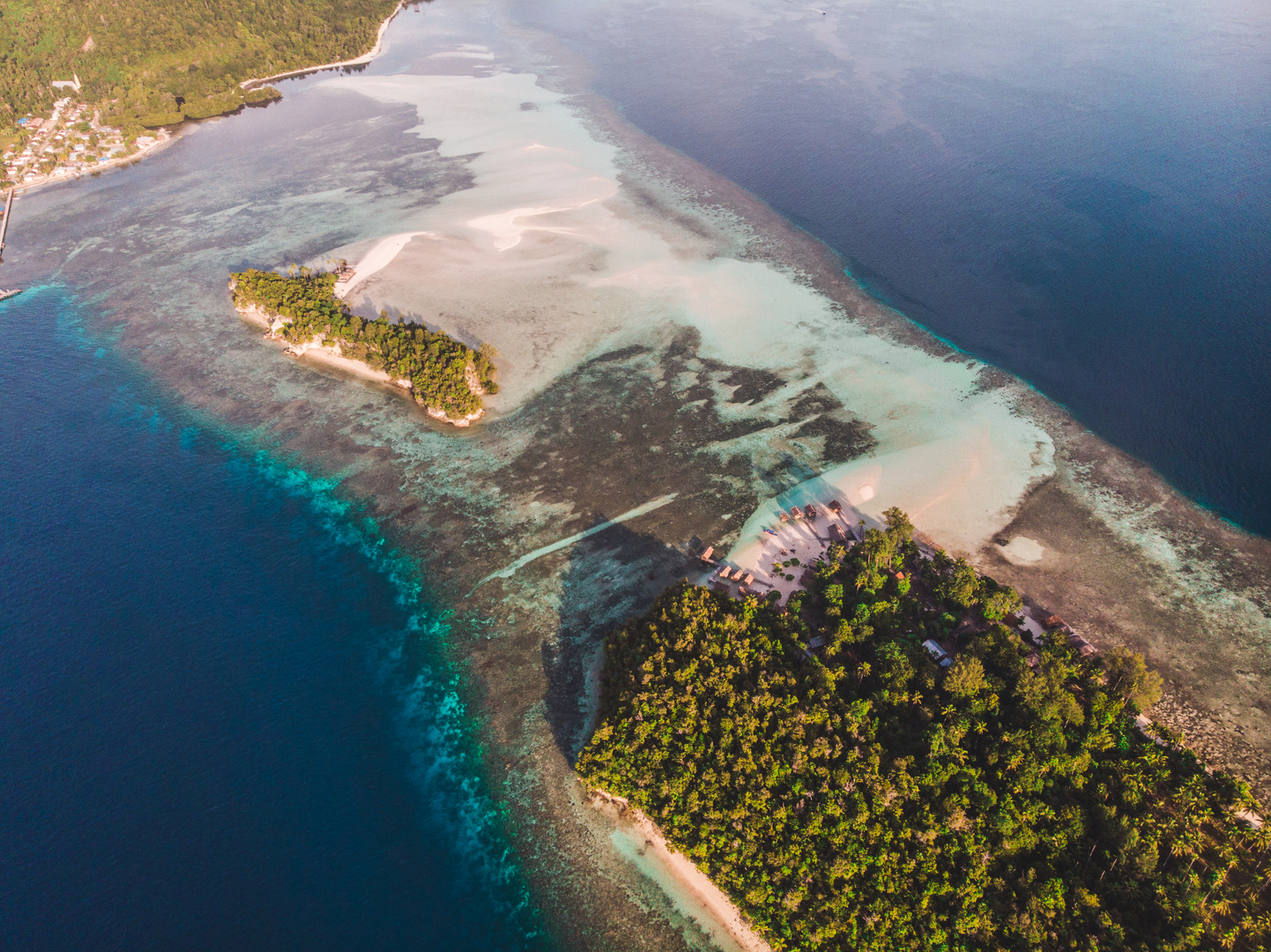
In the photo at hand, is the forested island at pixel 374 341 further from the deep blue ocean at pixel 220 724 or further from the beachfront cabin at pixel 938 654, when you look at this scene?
the beachfront cabin at pixel 938 654

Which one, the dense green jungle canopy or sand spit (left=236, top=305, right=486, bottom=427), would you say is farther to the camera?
the dense green jungle canopy

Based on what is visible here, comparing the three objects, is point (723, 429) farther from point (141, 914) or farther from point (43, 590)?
point (43, 590)

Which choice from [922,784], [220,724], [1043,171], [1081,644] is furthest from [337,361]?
[1043,171]

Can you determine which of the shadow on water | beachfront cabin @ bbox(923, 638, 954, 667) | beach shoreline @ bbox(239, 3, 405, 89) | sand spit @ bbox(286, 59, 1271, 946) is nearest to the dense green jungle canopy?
beach shoreline @ bbox(239, 3, 405, 89)

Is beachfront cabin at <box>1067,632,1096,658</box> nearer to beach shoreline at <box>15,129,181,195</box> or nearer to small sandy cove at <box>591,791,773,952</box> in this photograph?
small sandy cove at <box>591,791,773,952</box>

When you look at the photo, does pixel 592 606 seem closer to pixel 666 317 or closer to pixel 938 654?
pixel 938 654

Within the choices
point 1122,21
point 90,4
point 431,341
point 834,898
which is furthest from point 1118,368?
point 90,4

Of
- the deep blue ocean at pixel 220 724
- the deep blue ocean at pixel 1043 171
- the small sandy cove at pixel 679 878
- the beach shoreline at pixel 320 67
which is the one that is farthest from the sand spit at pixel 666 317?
the beach shoreline at pixel 320 67

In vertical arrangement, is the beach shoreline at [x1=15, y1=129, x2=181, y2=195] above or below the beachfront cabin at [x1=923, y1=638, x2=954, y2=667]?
above
